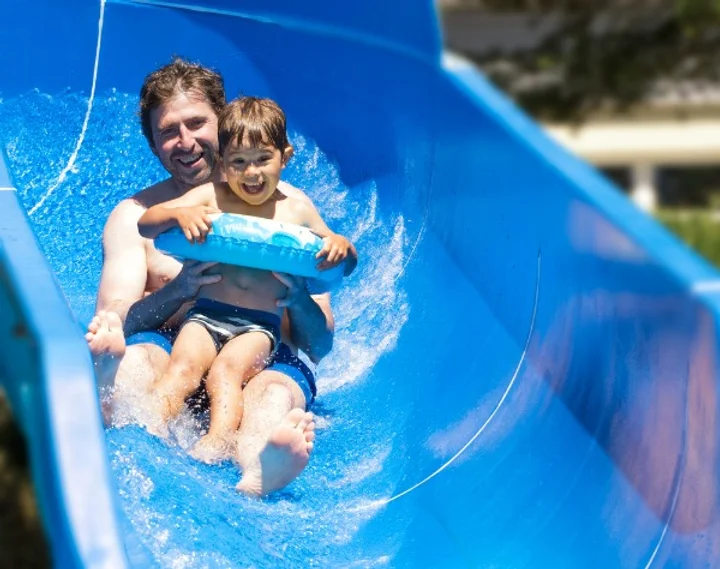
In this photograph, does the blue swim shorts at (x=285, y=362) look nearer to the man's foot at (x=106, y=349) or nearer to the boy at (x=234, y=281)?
the boy at (x=234, y=281)

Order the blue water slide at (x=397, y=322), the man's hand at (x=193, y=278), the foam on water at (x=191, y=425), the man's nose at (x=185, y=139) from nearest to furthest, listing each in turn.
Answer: the blue water slide at (x=397, y=322) → the foam on water at (x=191, y=425) → the man's hand at (x=193, y=278) → the man's nose at (x=185, y=139)

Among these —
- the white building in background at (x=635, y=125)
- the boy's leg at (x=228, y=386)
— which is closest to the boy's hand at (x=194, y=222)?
the boy's leg at (x=228, y=386)

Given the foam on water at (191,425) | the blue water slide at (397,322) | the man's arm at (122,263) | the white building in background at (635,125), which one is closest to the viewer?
the blue water slide at (397,322)

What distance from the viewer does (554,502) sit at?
2.01 metres

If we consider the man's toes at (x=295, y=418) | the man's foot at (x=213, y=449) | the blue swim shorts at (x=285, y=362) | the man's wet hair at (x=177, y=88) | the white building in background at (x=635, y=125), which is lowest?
the man's toes at (x=295, y=418)

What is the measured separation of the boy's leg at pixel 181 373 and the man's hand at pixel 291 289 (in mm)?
162

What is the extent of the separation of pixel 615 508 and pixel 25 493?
366 centimetres

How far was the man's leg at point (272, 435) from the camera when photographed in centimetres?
197

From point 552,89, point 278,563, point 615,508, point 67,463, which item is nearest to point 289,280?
point 278,563

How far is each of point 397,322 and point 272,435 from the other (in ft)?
2.53

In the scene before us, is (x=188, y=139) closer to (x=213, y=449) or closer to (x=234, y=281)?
(x=234, y=281)

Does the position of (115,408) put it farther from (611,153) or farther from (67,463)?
(611,153)

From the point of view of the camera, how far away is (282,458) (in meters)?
1.98

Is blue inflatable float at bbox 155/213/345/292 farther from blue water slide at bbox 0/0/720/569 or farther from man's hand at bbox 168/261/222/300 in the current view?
blue water slide at bbox 0/0/720/569
